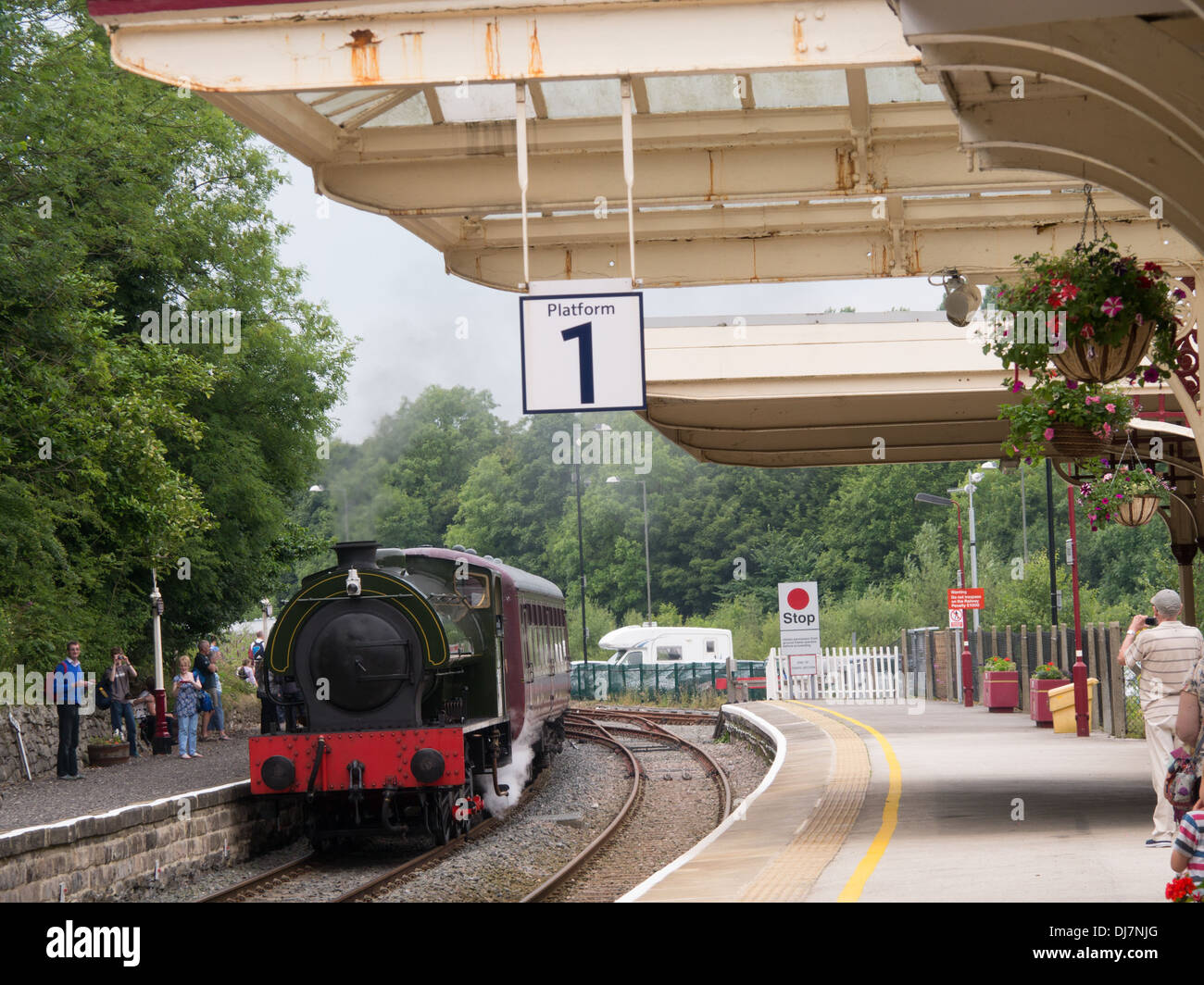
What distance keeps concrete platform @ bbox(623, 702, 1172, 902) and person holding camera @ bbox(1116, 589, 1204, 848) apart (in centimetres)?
69

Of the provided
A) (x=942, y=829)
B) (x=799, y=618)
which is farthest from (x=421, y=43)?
(x=799, y=618)

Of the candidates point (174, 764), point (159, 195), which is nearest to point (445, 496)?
point (159, 195)

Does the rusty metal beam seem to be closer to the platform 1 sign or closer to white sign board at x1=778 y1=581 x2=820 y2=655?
white sign board at x1=778 y1=581 x2=820 y2=655

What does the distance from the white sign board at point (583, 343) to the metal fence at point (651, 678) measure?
34.5 metres

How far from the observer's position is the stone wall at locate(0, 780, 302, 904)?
34.0ft

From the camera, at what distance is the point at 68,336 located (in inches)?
780

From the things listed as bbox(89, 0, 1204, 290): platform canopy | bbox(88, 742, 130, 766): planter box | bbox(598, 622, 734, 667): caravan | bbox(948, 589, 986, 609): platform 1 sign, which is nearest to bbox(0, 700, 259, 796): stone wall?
bbox(88, 742, 130, 766): planter box

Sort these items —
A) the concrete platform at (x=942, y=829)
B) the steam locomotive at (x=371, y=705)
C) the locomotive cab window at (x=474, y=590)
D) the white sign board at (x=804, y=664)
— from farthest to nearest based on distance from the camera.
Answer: the white sign board at (x=804, y=664), the locomotive cab window at (x=474, y=590), the steam locomotive at (x=371, y=705), the concrete platform at (x=942, y=829)

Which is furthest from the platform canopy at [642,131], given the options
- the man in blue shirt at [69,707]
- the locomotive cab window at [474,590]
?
the man in blue shirt at [69,707]

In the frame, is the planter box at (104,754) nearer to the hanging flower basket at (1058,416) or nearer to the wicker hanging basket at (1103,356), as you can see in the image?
the hanging flower basket at (1058,416)

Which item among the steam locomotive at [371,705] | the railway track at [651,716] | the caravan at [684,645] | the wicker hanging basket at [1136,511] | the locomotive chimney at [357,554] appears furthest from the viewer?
the caravan at [684,645]

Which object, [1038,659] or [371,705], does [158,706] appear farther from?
[1038,659]

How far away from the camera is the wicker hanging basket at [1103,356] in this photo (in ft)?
24.4
